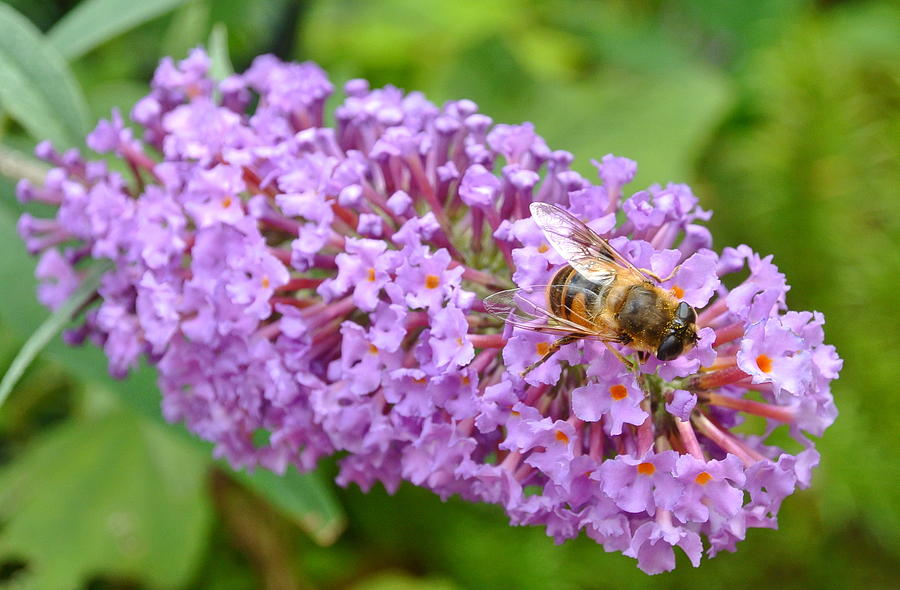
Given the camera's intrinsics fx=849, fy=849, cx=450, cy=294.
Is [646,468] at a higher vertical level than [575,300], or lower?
lower

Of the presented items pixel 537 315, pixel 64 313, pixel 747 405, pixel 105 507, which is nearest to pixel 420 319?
pixel 537 315

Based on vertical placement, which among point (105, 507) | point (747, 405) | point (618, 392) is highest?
point (618, 392)

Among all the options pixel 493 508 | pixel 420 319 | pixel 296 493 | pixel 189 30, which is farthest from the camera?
pixel 493 508

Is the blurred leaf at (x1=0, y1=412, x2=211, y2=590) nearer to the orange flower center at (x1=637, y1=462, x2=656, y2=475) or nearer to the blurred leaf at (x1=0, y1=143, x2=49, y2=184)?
the blurred leaf at (x1=0, y1=143, x2=49, y2=184)

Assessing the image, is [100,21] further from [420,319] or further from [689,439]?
[689,439]

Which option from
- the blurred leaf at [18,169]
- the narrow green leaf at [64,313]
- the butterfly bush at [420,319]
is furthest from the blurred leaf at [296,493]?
the blurred leaf at [18,169]

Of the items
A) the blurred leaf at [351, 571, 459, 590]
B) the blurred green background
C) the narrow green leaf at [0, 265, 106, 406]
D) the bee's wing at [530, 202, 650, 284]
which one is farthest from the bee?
the blurred leaf at [351, 571, 459, 590]

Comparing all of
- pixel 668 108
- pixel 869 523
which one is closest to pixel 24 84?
pixel 668 108
